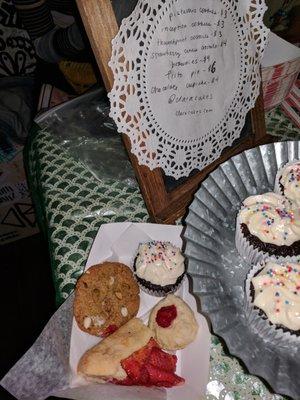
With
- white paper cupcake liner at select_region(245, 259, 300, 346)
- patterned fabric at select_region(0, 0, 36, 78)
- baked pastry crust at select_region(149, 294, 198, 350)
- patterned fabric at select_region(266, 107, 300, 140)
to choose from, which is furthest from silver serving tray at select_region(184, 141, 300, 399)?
patterned fabric at select_region(0, 0, 36, 78)

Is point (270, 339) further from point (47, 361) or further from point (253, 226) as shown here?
point (47, 361)

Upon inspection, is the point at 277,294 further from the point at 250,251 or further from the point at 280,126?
the point at 280,126

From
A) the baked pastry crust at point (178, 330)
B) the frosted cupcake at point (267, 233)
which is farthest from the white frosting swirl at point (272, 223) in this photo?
the baked pastry crust at point (178, 330)

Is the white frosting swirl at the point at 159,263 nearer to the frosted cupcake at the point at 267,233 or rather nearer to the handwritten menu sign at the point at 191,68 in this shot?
the frosted cupcake at the point at 267,233

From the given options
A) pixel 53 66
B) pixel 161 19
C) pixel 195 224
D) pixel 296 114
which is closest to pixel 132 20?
pixel 161 19

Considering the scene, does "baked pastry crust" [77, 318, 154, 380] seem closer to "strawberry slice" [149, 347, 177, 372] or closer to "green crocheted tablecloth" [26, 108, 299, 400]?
"strawberry slice" [149, 347, 177, 372]
